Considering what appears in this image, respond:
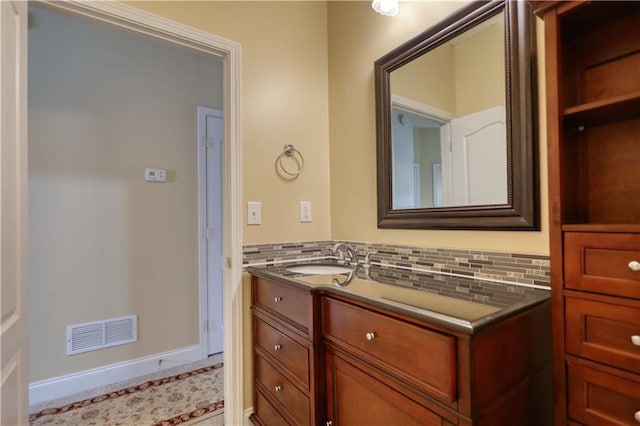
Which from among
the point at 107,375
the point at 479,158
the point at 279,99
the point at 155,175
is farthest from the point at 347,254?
the point at 107,375

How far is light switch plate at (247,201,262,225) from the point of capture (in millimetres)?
1732

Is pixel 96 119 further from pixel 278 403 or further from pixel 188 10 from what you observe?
pixel 278 403

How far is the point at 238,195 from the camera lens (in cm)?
168

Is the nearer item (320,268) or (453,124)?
(453,124)

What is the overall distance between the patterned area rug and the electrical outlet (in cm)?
127

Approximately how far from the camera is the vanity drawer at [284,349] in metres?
1.26

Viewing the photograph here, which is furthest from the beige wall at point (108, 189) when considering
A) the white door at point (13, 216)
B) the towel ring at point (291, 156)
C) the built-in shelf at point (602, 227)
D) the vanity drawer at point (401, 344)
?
the built-in shelf at point (602, 227)

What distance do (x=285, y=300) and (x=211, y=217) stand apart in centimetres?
150

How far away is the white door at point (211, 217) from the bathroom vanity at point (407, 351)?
52.6 inches

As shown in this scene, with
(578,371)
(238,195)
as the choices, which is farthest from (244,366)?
(578,371)

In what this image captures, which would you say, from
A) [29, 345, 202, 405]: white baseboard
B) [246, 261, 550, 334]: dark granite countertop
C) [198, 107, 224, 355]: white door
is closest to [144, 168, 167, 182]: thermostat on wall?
[198, 107, 224, 355]: white door

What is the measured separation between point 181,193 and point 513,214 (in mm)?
2294

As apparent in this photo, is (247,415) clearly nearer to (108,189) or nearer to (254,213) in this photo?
(254,213)

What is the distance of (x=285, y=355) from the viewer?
1388mm
